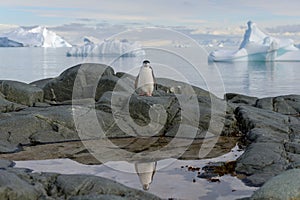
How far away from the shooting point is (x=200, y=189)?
10531 millimetres

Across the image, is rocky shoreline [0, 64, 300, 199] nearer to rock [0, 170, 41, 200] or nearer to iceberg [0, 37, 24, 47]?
rock [0, 170, 41, 200]

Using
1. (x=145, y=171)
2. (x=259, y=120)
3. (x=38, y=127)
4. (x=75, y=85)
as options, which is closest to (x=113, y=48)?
(x=75, y=85)

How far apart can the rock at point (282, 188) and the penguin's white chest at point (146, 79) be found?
11097mm

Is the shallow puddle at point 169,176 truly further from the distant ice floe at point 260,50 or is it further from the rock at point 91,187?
the distant ice floe at point 260,50

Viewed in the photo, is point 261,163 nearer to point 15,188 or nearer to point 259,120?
point 259,120

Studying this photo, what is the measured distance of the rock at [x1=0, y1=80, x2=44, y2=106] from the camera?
21014 mm

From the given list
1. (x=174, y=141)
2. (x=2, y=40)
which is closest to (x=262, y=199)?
(x=174, y=141)

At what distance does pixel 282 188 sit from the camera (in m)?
8.67

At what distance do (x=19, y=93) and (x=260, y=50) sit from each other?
45.0 m

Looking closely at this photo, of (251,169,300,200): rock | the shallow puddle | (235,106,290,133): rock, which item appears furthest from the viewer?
(235,106,290,133): rock

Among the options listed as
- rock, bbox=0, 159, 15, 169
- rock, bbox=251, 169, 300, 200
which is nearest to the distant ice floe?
rock, bbox=0, 159, 15, 169

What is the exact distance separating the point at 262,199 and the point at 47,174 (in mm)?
4448

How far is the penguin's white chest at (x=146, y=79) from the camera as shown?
19.6 m

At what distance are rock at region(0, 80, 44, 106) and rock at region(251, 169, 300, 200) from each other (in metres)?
14.6
